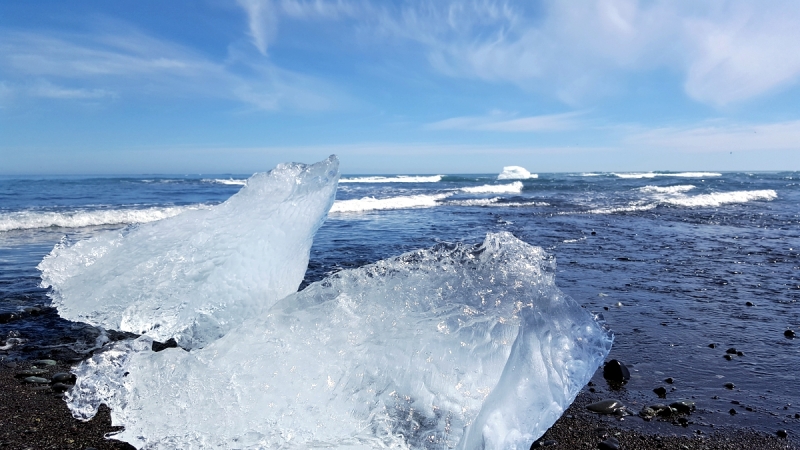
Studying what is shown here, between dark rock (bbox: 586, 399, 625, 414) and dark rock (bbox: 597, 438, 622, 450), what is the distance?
15.8 inches

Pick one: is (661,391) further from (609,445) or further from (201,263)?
(201,263)

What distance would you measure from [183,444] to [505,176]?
207ft

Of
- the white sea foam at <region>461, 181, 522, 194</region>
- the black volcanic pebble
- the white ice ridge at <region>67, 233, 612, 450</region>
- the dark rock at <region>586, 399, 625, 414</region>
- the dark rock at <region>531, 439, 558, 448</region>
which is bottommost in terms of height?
the dark rock at <region>531, 439, 558, 448</region>

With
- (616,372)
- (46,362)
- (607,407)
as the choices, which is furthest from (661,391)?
(46,362)

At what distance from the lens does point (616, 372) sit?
12.9 feet

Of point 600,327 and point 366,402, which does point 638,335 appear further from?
point 366,402

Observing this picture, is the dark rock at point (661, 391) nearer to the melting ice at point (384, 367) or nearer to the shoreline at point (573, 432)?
the shoreline at point (573, 432)

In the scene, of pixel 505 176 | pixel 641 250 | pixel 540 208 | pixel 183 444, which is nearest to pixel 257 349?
pixel 183 444

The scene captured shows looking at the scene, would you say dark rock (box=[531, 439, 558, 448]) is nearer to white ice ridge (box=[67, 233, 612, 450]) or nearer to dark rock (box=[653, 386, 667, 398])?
white ice ridge (box=[67, 233, 612, 450])

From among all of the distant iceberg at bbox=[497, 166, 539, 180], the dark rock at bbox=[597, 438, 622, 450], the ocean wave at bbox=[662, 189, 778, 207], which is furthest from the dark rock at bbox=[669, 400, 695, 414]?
the distant iceberg at bbox=[497, 166, 539, 180]

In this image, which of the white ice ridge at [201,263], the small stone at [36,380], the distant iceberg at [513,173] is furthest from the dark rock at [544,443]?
the distant iceberg at [513,173]

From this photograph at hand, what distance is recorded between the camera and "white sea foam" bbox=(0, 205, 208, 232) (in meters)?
13.7

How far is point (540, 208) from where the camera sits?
20281 mm

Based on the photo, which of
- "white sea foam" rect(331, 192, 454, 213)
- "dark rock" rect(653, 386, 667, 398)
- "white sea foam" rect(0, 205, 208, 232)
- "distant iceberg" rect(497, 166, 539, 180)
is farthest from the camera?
"distant iceberg" rect(497, 166, 539, 180)
